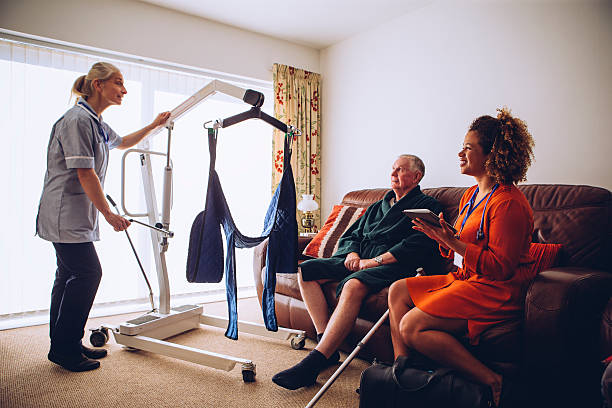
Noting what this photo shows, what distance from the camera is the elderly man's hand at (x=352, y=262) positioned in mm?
2402

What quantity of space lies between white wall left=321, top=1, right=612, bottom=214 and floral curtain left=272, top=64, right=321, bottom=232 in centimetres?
11

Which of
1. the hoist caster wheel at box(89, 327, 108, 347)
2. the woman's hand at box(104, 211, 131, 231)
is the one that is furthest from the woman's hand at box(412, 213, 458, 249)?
the hoist caster wheel at box(89, 327, 108, 347)

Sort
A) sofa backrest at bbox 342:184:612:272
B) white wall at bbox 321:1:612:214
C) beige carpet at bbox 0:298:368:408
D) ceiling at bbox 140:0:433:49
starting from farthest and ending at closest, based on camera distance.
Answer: ceiling at bbox 140:0:433:49 → white wall at bbox 321:1:612:214 → sofa backrest at bbox 342:184:612:272 → beige carpet at bbox 0:298:368:408

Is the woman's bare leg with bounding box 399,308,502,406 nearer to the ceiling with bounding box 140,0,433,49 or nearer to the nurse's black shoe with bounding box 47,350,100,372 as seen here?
the nurse's black shoe with bounding box 47,350,100,372

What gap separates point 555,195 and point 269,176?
9.31 feet

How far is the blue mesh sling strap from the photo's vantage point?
203 centimetres

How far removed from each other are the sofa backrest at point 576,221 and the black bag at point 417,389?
92 centimetres

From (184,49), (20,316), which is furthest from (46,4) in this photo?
(20,316)

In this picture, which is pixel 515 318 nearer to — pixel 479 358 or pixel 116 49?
pixel 479 358

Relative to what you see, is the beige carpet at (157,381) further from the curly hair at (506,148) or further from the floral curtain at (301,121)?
the floral curtain at (301,121)

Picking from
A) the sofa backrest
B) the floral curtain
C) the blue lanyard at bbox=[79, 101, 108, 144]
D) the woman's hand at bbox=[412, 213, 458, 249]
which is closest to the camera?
the woman's hand at bbox=[412, 213, 458, 249]

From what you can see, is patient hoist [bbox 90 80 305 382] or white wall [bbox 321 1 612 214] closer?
patient hoist [bbox 90 80 305 382]

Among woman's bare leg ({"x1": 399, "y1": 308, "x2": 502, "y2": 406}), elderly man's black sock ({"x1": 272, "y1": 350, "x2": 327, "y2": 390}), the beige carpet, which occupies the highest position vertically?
woman's bare leg ({"x1": 399, "y1": 308, "x2": 502, "y2": 406})

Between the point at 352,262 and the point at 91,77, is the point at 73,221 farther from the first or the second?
the point at 352,262
